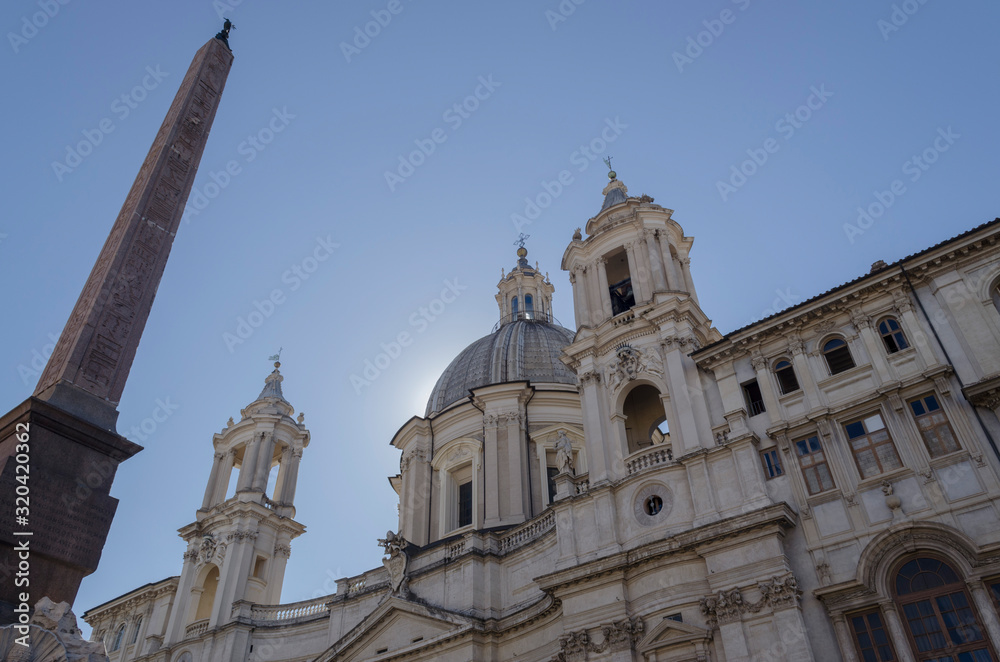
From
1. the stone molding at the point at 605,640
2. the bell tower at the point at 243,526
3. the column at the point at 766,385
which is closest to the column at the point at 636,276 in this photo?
the column at the point at 766,385

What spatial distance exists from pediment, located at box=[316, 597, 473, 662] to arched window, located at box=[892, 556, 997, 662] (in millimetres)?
14135

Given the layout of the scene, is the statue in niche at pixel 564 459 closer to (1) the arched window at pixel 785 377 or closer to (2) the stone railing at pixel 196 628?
(1) the arched window at pixel 785 377

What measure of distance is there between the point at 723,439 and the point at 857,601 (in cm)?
590

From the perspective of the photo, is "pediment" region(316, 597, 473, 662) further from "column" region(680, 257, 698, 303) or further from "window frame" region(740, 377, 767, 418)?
"column" region(680, 257, 698, 303)

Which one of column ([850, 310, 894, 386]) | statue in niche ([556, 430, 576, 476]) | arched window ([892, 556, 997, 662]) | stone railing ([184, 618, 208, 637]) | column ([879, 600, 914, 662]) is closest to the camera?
arched window ([892, 556, 997, 662])

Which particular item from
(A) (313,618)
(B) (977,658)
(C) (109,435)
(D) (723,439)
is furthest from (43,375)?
(A) (313,618)

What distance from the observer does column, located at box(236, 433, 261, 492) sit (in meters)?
39.1

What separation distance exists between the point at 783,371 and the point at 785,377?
19 cm

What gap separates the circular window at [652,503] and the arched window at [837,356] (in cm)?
600

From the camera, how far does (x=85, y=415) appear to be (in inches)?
447

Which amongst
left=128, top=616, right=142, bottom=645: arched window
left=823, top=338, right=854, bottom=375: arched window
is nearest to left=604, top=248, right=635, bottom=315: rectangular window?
left=823, top=338, right=854, bottom=375: arched window

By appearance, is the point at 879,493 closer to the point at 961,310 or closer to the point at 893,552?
the point at 893,552

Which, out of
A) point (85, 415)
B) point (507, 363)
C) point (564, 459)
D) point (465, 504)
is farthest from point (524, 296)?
point (85, 415)

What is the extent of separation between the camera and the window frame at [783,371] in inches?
850
